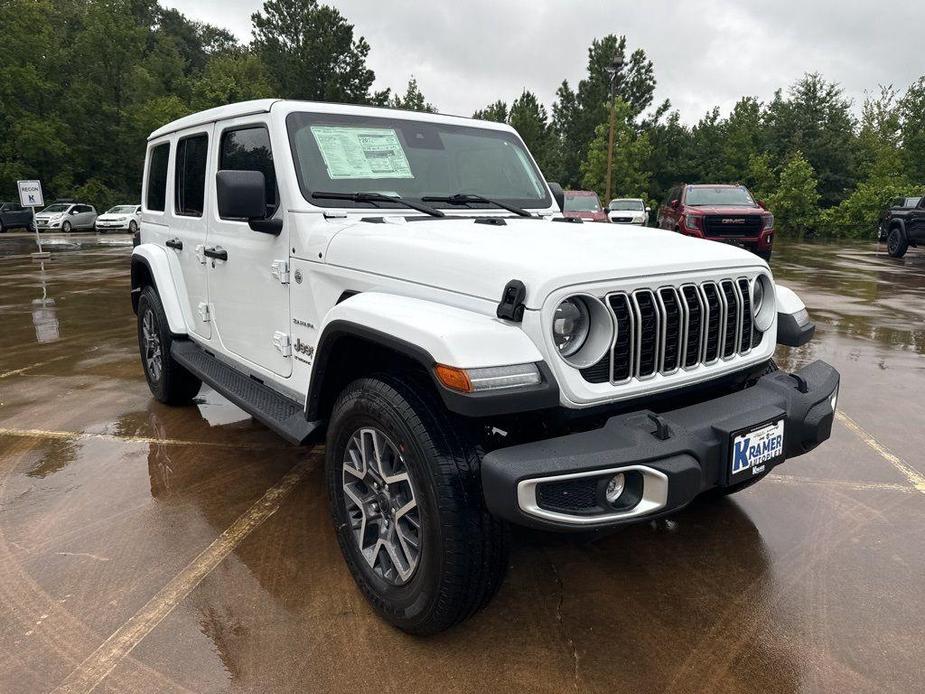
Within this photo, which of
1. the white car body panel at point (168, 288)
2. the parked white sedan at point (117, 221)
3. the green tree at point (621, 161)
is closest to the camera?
the white car body panel at point (168, 288)

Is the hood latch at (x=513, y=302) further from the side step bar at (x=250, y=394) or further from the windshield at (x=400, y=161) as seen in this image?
the windshield at (x=400, y=161)

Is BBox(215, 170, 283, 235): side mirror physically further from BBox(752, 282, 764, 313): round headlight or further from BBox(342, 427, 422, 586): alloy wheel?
BBox(752, 282, 764, 313): round headlight

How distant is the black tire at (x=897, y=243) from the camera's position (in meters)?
18.5

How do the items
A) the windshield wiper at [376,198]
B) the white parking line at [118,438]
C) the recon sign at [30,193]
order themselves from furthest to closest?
the recon sign at [30,193]
the white parking line at [118,438]
the windshield wiper at [376,198]

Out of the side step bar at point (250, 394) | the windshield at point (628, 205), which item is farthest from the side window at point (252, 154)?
the windshield at point (628, 205)

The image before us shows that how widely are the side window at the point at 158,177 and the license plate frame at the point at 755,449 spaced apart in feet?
13.6

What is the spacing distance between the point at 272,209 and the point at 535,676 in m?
2.37

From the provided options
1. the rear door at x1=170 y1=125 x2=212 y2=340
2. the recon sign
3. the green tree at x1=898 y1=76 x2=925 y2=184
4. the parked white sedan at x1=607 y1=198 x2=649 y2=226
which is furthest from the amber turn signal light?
the green tree at x1=898 y1=76 x2=925 y2=184

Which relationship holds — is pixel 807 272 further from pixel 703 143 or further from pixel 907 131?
pixel 703 143

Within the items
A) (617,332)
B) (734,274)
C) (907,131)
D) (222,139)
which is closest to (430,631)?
(617,332)

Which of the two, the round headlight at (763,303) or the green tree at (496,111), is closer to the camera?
the round headlight at (763,303)

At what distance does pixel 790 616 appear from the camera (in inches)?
102

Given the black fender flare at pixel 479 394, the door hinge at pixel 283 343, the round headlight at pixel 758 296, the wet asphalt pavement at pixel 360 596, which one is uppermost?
the round headlight at pixel 758 296

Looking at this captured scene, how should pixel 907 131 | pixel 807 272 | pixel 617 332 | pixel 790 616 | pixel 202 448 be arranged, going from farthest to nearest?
pixel 907 131 → pixel 807 272 → pixel 202 448 → pixel 790 616 → pixel 617 332
